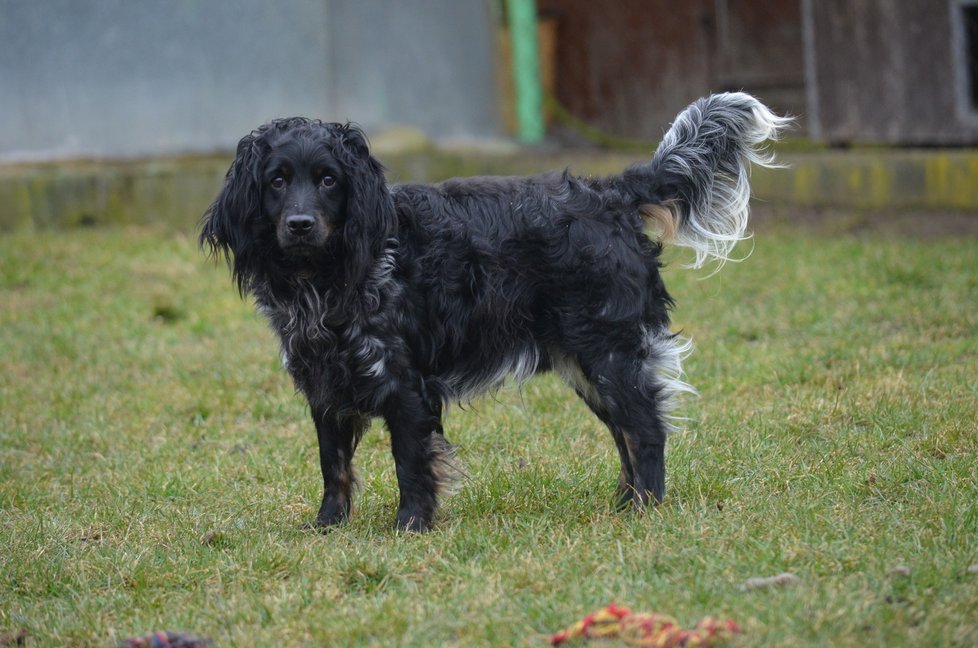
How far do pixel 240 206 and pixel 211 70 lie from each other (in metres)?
7.31

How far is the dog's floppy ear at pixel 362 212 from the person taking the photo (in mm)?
4555

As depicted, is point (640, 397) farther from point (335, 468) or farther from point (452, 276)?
point (335, 468)

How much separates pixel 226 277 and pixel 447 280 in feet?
17.5

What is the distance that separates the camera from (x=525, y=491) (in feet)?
16.0

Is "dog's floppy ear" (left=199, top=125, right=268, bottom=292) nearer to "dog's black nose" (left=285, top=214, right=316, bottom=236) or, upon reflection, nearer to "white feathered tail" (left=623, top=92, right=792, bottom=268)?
"dog's black nose" (left=285, top=214, right=316, bottom=236)

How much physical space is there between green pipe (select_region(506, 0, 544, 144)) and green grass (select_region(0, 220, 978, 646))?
15.4 feet

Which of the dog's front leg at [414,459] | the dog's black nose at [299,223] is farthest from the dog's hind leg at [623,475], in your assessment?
the dog's black nose at [299,223]

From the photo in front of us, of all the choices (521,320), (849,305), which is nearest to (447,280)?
(521,320)

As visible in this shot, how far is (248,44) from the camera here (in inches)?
458

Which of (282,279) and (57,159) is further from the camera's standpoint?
(57,159)

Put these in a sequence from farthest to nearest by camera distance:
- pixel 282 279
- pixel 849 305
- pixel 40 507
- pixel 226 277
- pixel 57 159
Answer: pixel 57 159
pixel 226 277
pixel 849 305
pixel 40 507
pixel 282 279

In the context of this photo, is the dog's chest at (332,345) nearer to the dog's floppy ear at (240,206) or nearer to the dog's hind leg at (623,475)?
the dog's floppy ear at (240,206)

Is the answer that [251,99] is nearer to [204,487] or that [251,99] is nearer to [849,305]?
[849,305]

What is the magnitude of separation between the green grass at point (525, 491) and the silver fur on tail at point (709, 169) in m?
1.00
